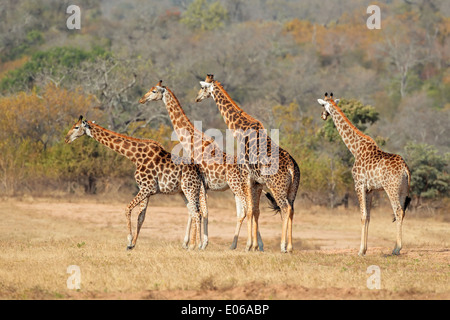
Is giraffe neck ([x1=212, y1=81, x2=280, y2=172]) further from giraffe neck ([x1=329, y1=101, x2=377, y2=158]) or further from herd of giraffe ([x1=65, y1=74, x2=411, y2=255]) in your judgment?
giraffe neck ([x1=329, y1=101, x2=377, y2=158])

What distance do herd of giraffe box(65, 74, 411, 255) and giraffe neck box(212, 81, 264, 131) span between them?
2cm

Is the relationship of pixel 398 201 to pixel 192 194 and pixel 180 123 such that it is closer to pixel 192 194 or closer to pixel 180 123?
pixel 192 194

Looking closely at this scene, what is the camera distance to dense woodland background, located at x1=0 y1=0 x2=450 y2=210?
26719mm

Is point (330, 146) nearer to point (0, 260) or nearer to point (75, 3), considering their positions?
point (0, 260)

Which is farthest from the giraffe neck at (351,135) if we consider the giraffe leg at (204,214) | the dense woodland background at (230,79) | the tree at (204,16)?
the tree at (204,16)

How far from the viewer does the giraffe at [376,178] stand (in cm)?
1410

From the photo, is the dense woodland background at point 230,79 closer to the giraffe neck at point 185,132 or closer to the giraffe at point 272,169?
the giraffe neck at point 185,132

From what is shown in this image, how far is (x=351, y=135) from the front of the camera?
49.7 feet

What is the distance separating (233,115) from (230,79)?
122 ft

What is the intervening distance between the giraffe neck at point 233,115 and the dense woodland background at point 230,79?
11.4 meters

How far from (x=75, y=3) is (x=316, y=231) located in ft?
176

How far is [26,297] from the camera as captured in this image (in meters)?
10.5

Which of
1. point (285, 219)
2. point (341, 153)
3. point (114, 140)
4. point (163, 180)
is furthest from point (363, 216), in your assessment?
point (341, 153)
